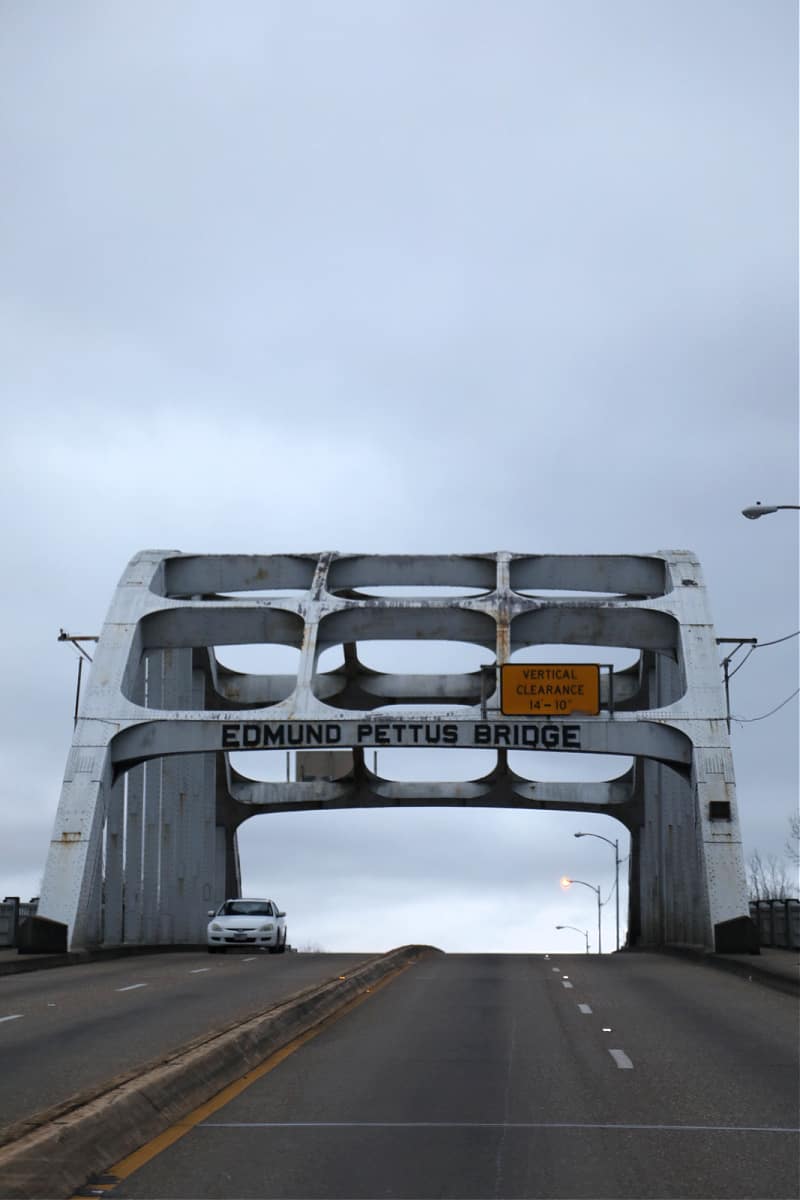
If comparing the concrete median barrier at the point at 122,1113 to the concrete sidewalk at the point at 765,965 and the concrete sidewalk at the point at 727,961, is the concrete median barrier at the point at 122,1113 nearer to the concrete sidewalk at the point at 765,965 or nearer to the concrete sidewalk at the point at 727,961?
the concrete sidewalk at the point at 765,965

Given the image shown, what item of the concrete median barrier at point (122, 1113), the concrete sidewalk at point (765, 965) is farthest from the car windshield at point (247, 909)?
the concrete median barrier at point (122, 1113)

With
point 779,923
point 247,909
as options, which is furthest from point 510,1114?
point 779,923

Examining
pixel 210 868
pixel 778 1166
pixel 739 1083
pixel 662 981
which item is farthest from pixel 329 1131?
pixel 210 868

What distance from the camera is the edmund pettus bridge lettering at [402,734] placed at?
42562 millimetres

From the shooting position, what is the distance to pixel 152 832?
54719 millimetres

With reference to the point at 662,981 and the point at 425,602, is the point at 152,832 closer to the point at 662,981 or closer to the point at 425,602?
the point at 425,602

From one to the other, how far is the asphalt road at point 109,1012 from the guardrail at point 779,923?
1428 cm

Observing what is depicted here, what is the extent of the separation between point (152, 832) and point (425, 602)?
14484mm

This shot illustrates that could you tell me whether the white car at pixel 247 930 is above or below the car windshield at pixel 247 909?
below

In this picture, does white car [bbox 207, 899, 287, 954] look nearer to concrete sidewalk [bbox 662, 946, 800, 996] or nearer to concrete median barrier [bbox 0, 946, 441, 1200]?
concrete sidewalk [bbox 662, 946, 800, 996]

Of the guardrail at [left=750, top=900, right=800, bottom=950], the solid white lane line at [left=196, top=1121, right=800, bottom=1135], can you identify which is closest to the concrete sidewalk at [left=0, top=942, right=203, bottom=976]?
the guardrail at [left=750, top=900, right=800, bottom=950]

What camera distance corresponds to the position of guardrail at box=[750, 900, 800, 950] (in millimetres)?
40906

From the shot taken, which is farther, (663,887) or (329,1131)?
(663,887)

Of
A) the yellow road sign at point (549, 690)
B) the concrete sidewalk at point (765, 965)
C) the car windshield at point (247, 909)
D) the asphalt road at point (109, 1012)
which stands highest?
the yellow road sign at point (549, 690)
